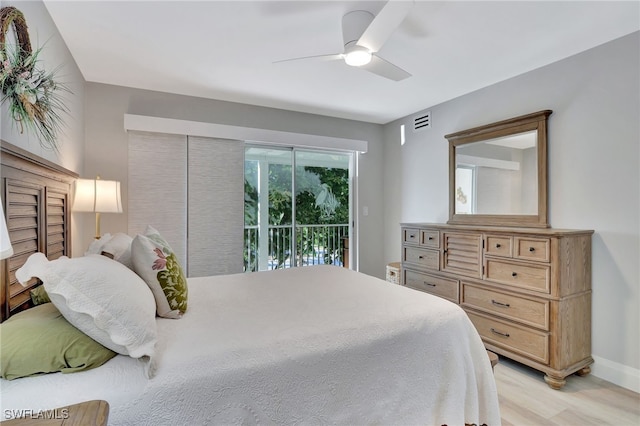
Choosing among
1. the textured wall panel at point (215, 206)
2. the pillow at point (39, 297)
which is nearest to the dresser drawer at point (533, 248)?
the textured wall panel at point (215, 206)

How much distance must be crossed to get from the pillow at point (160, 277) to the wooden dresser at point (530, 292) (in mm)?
2361

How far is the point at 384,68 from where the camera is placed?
7.25ft

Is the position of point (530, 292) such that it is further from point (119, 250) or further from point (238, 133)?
point (238, 133)

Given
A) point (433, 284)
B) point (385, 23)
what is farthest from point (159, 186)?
point (433, 284)

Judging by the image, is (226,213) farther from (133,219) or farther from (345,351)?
(345,351)

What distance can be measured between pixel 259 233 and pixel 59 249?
2105 mm

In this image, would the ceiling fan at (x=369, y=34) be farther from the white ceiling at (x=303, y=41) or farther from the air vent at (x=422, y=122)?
the air vent at (x=422, y=122)

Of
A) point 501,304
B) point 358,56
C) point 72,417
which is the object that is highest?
point 358,56

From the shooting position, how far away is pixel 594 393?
2146mm

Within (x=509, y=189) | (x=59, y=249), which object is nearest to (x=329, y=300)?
(x=59, y=249)

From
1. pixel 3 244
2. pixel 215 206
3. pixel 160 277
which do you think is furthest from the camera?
pixel 215 206

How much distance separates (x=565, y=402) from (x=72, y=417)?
2.65 meters

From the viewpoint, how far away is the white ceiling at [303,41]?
193 centimetres

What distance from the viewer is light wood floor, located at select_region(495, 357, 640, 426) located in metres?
1.86
